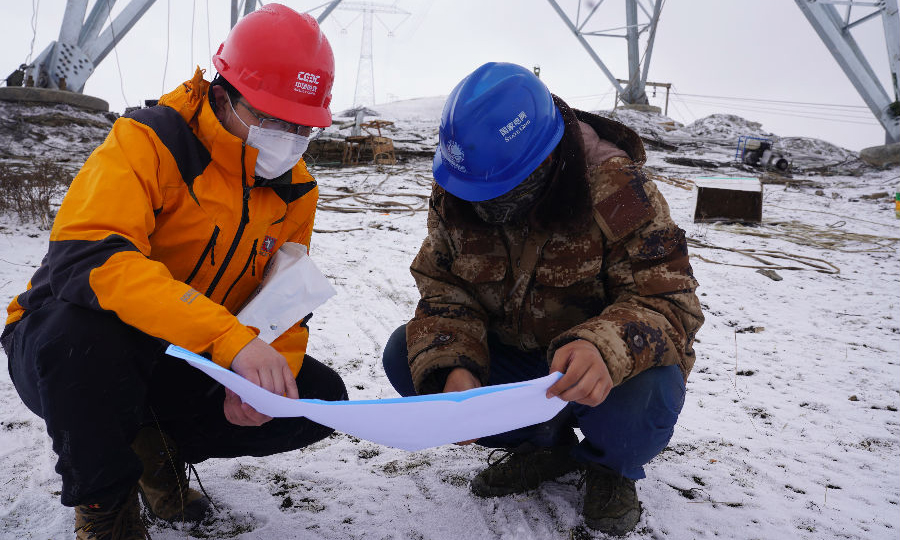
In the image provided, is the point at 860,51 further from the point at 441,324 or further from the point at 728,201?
the point at 441,324

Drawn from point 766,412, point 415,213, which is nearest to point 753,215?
point 415,213

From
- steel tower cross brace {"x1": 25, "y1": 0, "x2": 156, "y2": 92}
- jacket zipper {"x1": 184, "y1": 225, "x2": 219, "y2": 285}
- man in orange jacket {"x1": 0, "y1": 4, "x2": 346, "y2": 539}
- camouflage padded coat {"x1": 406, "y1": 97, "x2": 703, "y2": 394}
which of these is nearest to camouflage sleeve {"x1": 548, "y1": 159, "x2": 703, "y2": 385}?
camouflage padded coat {"x1": 406, "y1": 97, "x2": 703, "y2": 394}

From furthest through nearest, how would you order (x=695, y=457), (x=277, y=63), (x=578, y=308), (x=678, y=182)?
(x=678, y=182) < (x=695, y=457) < (x=578, y=308) < (x=277, y=63)

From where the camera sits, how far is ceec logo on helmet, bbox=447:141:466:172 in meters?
1.38

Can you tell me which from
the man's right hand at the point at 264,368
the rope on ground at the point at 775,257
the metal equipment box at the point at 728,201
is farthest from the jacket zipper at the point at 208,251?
the metal equipment box at the point at 728,201

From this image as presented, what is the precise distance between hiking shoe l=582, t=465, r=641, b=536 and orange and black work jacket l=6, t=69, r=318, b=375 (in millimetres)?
900

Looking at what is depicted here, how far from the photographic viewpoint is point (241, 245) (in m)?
1.47

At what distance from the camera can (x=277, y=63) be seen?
4.73 feet

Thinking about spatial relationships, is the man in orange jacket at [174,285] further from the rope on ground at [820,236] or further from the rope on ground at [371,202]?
the rope on ground at [820,236]

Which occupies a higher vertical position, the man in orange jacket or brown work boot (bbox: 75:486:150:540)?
the man in orange jacket

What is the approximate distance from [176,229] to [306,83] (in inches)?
20.4

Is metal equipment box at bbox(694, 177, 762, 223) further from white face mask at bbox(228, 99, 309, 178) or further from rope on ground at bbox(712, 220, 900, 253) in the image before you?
white face mask at bbox(228, 99, 309, 178)

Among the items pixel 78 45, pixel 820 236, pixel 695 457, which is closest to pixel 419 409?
pixel 695 457

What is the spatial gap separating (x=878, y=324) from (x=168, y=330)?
402 cm
